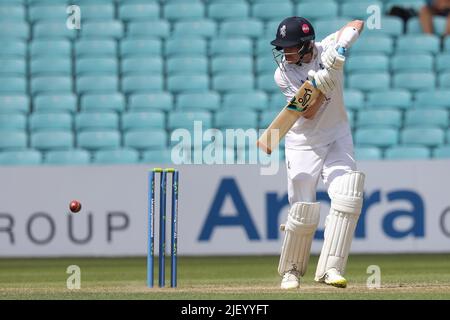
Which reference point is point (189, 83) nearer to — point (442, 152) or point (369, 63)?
point (369, 63)

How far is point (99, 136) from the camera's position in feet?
42.8

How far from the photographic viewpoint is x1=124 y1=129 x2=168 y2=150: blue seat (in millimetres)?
12914

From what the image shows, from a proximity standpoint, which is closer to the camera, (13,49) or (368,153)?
(368,153)

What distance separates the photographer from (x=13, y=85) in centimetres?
1384

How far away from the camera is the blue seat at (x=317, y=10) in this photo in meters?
14.3

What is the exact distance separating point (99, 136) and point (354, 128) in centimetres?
277

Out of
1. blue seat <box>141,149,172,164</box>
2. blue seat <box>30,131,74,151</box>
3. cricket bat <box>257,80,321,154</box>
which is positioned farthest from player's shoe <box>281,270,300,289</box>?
blue seat <box>30,131,74,151</box>

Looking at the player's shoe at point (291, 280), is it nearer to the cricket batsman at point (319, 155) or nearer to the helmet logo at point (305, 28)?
the cricket batsman at point (319, 155)

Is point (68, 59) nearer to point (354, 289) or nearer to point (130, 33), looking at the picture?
point (130, 33)

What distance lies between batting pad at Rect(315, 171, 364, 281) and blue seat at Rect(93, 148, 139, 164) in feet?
17.9

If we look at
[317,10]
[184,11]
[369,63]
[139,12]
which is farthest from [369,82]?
[139,12]

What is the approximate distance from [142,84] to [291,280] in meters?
6.23
